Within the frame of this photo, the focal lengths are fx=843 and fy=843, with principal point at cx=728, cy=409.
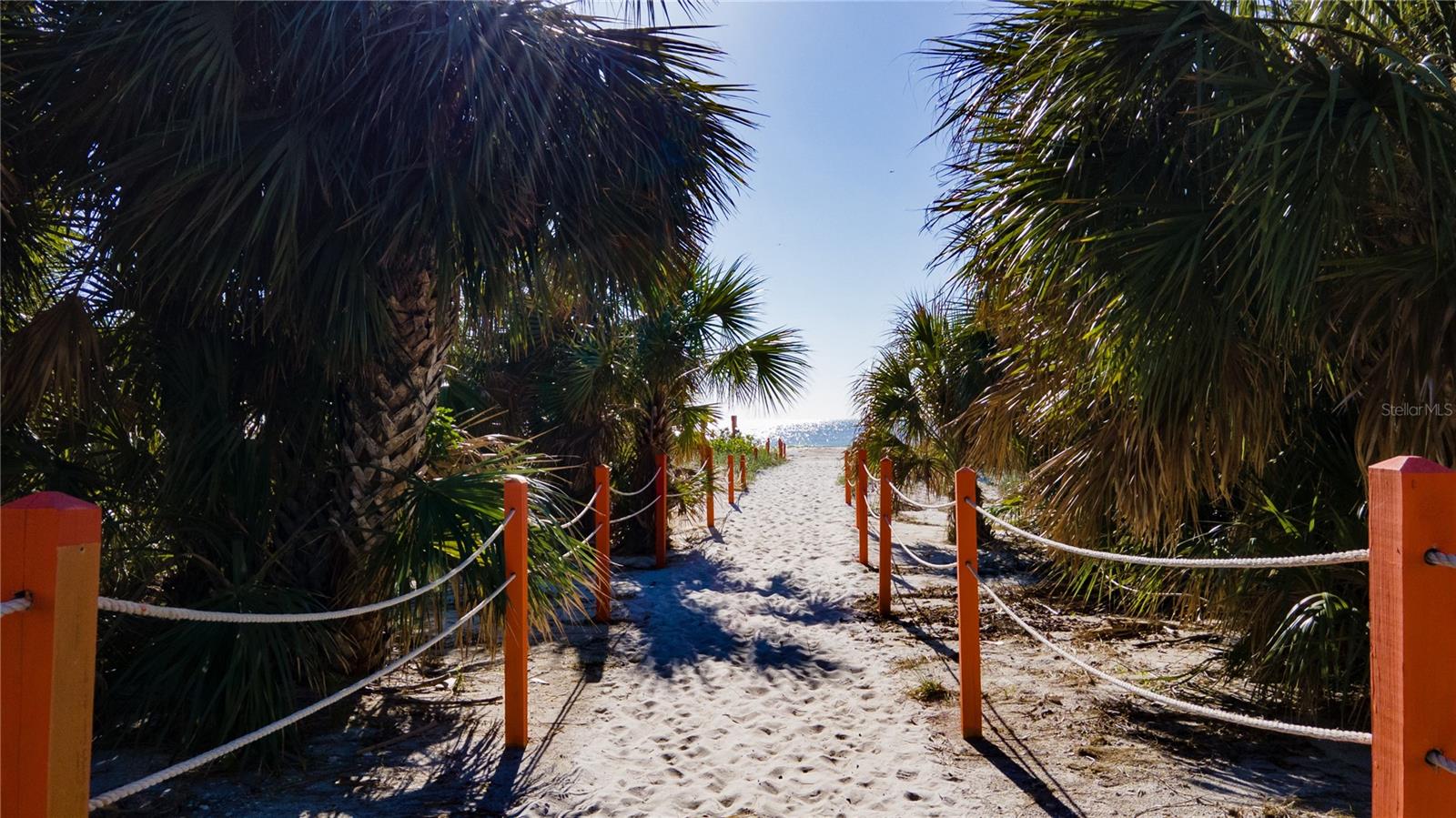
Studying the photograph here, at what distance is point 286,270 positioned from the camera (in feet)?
11.8

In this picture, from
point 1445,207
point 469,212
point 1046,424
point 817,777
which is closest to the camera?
point 1445,207

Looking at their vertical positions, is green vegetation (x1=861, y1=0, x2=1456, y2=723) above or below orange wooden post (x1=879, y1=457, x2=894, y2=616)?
above

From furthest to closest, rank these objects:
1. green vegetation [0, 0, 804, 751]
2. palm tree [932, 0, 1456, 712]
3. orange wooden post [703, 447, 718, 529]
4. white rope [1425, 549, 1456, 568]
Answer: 1. orange wooden post [703, 447, 718, 529]
2. green vegetation [0, 0, 804, 751]
3. palm tree [932, 0, 1456, 712]
4. white rope [1425, 549, 1456, 568]

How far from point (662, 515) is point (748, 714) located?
4.95 m

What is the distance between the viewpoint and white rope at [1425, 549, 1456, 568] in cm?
154

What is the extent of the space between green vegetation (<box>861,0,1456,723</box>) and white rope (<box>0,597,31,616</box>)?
133 inches

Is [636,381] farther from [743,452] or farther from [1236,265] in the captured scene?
[743,452]

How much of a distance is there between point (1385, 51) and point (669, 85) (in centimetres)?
316

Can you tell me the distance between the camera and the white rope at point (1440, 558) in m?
1.54

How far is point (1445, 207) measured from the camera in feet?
8.98

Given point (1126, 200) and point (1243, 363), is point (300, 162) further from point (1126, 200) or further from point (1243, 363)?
point (1243, 363)

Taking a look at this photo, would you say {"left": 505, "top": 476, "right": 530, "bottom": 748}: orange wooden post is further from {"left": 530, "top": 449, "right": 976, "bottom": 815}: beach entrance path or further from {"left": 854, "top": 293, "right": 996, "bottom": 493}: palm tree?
{"left": 854, "top": 293, "right": 996, "bottom": 493}: palm tree

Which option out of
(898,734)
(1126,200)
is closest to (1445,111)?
(1126,200)

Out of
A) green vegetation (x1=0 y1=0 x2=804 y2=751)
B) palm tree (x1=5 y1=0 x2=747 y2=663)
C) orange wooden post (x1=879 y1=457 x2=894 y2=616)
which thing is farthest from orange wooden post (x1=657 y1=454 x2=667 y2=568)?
palm tree (x1=5 y1=0 x2=747 y2=663)
